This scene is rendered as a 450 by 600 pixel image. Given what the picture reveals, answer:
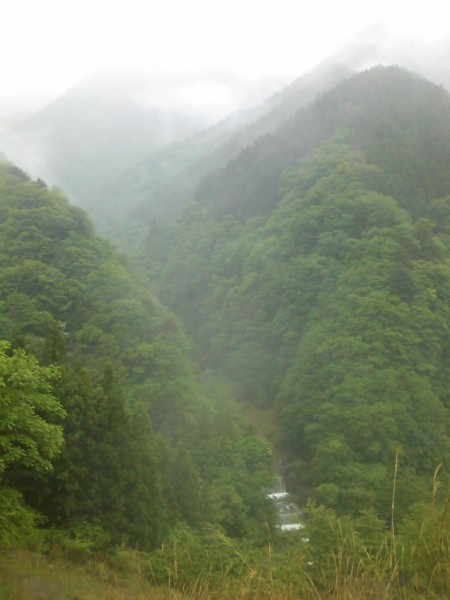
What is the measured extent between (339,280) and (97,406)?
36693 millimetres

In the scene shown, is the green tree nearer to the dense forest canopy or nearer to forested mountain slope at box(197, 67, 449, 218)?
the dense forest canopy

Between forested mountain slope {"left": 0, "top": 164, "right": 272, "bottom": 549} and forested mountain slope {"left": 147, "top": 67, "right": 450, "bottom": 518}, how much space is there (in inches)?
297

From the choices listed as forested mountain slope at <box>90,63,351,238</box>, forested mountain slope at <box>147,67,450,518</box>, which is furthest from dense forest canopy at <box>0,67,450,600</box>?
forested mountain slope at <box>90,63,351,238</box>

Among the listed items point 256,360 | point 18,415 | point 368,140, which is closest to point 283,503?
point 256,360

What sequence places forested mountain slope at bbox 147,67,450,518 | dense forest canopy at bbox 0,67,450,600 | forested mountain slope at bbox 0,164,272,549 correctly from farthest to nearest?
forested mountain slope at bbox 147,67,450,518 < forested mountain slope at bbox 0,164,272,549 < dense forest canopy at bbox 0,67,450,600

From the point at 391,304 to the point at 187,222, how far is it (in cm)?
4617

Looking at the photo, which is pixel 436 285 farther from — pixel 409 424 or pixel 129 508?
pixel 129 508

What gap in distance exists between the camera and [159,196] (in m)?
115

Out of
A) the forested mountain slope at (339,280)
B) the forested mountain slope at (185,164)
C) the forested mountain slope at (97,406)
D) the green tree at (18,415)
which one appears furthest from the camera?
the forested mountain slope at (185,164)

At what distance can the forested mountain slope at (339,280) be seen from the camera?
36188mm

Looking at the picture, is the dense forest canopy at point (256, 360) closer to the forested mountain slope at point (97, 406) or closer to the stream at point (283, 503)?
the forested mountain slope at point (97, 406)

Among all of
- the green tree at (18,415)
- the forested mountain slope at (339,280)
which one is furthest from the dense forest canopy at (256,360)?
the forested mountain slope at (339,280)

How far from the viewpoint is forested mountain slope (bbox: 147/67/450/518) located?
119 feet

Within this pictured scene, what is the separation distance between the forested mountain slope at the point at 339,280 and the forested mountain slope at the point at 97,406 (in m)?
7.55
